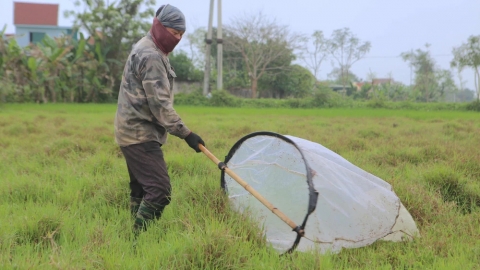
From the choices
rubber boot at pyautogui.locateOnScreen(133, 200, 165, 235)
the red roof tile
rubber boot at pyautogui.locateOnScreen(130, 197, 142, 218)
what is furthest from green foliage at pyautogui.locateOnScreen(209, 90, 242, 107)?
rubber boot at pyautogui.locateOnScreen(133, 200, 165, 235)

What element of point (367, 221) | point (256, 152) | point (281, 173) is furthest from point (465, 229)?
point (256, 152)

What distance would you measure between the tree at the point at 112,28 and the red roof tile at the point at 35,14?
12320 mm

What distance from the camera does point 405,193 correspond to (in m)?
A: 3.01

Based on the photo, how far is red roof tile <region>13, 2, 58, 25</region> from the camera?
30.2 meters

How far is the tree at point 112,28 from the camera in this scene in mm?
19109

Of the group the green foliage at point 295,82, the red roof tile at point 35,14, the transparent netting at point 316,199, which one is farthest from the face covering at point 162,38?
the red roof tile at point 35,14

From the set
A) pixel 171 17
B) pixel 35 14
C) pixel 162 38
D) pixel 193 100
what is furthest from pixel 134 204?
pixel 35 14

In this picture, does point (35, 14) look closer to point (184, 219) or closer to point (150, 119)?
point (150, 119)

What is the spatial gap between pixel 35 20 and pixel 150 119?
32101 mm

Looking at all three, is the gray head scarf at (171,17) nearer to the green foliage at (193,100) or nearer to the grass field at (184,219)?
the grass field at (184,219)

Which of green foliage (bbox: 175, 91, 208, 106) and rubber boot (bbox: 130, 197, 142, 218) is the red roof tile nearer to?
green foliage (bbox: 175, 91, 208, 106)

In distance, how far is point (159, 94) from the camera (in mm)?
2375

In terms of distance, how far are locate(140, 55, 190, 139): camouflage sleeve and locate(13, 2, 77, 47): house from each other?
30442 mm

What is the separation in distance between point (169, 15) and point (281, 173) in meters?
1.14
